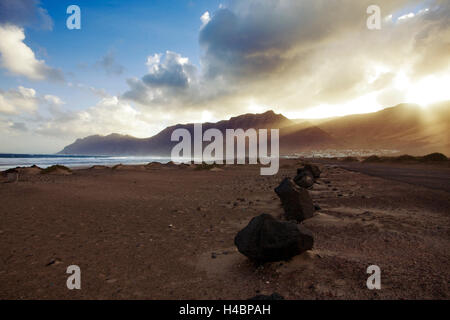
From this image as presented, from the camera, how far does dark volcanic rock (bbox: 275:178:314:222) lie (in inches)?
253

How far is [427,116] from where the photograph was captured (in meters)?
102

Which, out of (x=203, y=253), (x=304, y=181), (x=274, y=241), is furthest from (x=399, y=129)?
(x=203, y=253)

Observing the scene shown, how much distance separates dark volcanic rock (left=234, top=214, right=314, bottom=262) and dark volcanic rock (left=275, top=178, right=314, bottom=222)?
2787 mm

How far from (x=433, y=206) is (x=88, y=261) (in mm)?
9861

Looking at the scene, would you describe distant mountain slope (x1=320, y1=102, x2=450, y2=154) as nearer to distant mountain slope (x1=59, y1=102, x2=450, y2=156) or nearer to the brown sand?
distant mountain slope (x1=59, y1=102, x2=450, y2=156)

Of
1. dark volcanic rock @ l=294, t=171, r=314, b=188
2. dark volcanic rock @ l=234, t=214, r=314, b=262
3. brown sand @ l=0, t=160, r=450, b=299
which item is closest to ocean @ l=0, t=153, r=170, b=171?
brown sand @ l=0, t=160, r=450, b=299

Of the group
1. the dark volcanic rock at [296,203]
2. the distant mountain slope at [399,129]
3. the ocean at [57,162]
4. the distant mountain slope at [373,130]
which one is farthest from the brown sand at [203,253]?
the distant mountain slope at [373,130]

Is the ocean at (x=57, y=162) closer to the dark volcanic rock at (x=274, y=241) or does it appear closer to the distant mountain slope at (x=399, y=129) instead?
the dark volcanic rock at (x=274, y=241)

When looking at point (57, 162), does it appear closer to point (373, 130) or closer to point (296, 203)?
point (296, 203)

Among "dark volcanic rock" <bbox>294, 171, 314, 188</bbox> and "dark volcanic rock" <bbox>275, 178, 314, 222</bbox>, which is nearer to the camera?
"dark volcanic rock" <bbox>275, 178, 314, 222</bbox>
